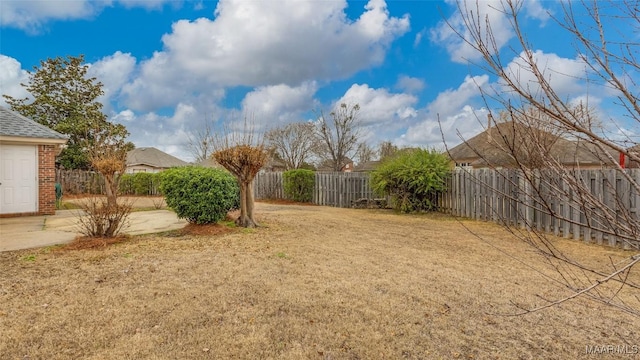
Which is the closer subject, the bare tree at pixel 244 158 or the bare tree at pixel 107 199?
the bare tree at pixel 107 199

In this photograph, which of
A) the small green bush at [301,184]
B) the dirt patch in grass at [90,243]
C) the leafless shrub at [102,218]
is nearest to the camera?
the dirt patch in grass at [90,243]

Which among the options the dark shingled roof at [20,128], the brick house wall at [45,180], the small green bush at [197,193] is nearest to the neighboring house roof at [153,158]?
the dark shingled roof at [20,128]

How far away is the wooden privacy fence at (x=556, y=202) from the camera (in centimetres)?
132

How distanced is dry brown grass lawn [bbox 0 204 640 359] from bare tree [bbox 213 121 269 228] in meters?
2.17

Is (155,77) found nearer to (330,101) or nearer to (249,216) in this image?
(249,216)

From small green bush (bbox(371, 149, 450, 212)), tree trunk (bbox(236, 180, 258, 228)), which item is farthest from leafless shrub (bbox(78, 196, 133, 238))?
small green bush (bbox(371, 149, 450, 212))

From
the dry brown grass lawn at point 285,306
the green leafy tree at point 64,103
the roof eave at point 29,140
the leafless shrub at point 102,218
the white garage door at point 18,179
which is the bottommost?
Answer: the dry brown grass lawn at point 285,306

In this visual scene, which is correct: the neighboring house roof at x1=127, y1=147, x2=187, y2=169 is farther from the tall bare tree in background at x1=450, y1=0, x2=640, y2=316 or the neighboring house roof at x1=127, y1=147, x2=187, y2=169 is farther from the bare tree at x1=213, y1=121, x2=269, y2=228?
the tall bare tree in background at x1=450, y1=0, x2=640, y2=316

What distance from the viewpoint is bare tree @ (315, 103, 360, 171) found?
85.6 ft

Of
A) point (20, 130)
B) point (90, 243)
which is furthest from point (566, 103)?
point (20, 130)

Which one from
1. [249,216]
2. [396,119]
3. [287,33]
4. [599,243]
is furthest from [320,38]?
[599,243]

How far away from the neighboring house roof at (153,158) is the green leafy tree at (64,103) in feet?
36.1

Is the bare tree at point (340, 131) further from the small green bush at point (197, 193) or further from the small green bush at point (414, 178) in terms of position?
the small green bush at point (197, 193)

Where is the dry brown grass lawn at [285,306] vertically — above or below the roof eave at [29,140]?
below
